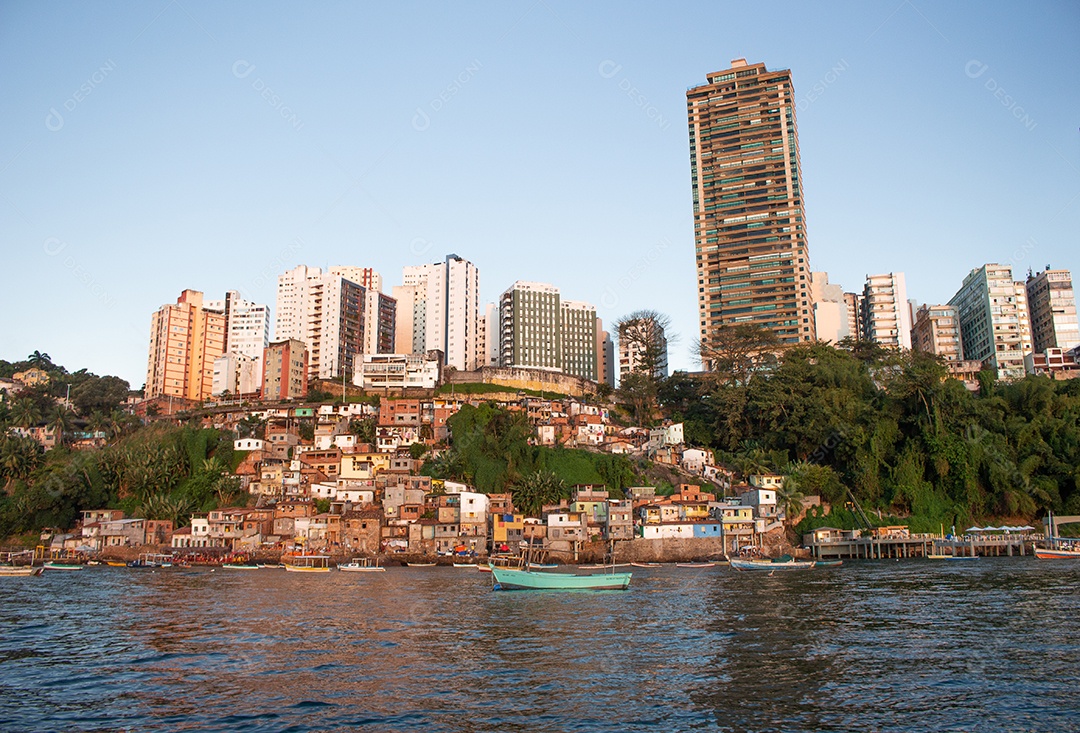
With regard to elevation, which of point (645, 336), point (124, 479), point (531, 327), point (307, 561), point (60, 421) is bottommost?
point (307, 561)

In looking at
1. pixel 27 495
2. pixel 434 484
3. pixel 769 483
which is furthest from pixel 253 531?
pixel 769 483

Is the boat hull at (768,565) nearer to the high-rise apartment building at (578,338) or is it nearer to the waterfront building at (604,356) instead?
the high-rise apartment building at (578,338)

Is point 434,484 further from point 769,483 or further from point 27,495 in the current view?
point 27,495

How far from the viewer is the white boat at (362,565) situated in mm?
67644

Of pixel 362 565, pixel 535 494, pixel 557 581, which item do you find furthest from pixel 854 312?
pixel 557 581

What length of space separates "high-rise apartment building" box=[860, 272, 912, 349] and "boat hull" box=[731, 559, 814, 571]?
281ft

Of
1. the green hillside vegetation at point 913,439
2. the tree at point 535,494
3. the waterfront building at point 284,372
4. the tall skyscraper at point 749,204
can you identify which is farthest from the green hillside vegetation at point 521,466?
the tall skyscraper at point 749,204

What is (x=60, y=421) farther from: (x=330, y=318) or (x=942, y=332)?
(x=942, y=332)

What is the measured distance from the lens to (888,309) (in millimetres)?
143000

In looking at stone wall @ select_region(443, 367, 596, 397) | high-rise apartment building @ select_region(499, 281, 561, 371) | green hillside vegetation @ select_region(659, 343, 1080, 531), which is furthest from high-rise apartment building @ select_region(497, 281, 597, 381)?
green hillside vegetation @ select_region(659, 343, 1080, 531)

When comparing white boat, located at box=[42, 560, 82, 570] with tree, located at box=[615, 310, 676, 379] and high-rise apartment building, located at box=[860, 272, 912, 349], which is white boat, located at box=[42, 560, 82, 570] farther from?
high-rise apartment building, located at box=[860, 272, 912, 349]

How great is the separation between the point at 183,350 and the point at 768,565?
113360 millimetres

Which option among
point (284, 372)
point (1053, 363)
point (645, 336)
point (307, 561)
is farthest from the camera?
point (645, 336)

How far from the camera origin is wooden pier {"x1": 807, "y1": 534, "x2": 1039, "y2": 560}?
7425 cm
